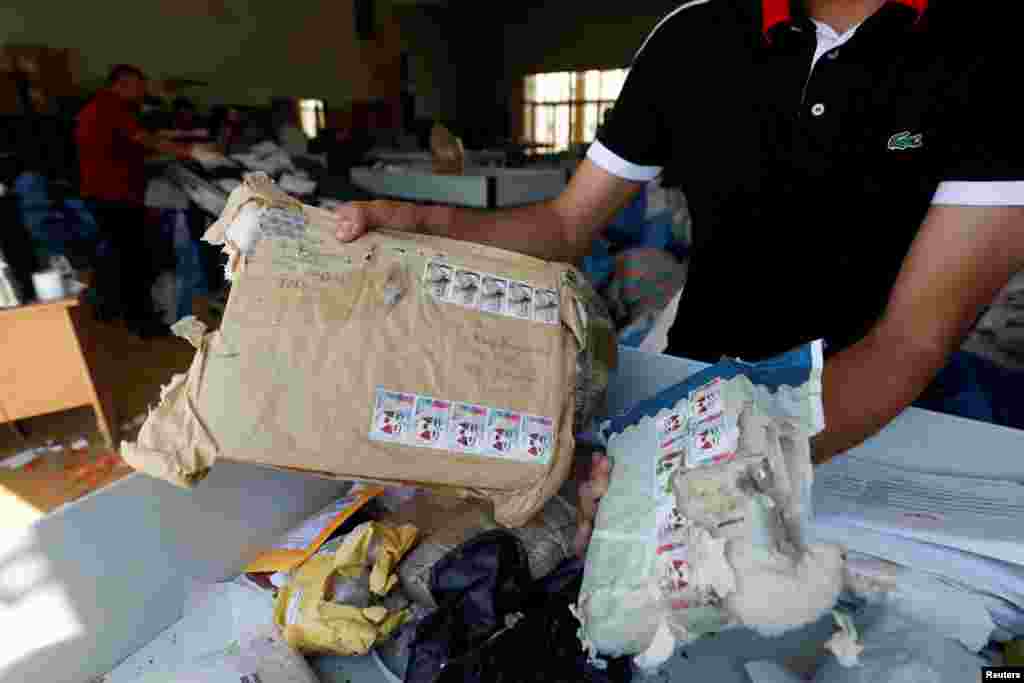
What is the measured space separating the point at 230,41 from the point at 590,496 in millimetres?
6561

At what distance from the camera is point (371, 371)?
0.56 metres

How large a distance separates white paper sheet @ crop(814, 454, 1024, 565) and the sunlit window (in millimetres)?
6679

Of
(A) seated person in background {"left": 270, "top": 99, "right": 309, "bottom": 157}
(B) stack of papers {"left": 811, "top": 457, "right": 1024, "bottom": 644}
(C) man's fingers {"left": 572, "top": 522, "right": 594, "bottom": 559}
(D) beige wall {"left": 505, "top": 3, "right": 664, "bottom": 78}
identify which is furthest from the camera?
(D) beige wall {"left": 505, "top": 3, "right": 664, "bottom": 78}

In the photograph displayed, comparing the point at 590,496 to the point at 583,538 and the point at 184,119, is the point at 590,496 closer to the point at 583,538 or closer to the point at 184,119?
the point at 583,538

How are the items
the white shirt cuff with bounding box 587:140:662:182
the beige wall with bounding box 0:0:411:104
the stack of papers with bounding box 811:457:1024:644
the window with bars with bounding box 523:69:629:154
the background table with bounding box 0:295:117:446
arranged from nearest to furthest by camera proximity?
the stack of papers with bounding box 811:457:1024:644 < the white shirt cuff with bounding box 587:140:662:182 < the background table with bounding box 0:295:117:446 < the beige wall with bounding box 0:0:411:104 < the window with bars with bounding box 523:69:629:154

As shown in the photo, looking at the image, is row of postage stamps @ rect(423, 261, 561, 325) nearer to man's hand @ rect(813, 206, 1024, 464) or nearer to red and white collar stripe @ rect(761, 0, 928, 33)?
man's hand @ rect(813, 206, 1024, 464)

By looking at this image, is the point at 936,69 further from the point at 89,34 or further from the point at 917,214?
the point at 89,34

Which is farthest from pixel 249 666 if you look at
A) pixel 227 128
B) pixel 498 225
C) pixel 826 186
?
pixel 227 128

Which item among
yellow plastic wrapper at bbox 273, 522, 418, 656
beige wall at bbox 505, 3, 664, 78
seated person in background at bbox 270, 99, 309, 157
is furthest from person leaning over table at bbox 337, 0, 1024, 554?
beige wall at bbox 505, 3, 664, 78

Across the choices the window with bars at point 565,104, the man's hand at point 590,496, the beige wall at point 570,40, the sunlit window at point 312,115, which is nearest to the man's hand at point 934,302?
the man's hand at point 590,496

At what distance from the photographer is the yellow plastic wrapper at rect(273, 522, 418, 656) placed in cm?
58

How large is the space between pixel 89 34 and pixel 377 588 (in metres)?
5.81

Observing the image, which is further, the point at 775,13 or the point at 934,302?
the point at 775,13

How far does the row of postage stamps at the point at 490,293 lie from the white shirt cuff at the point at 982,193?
42 cm
